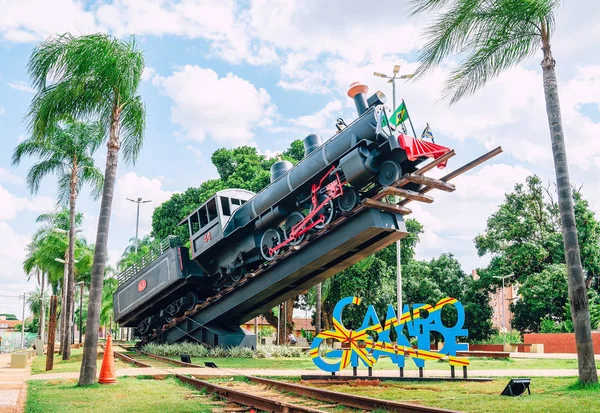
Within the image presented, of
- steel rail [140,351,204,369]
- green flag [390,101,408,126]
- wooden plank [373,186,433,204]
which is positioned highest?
green flag [390,101,408,126]

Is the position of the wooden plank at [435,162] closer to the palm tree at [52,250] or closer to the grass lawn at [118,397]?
the grass lawn at [118,397]

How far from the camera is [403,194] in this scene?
47.8ft

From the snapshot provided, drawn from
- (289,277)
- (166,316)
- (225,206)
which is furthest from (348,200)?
(166,316)

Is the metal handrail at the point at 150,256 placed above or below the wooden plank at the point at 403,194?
below

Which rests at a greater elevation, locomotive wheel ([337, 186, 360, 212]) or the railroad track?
locomotive wheel ([337, 186, 360, 212])

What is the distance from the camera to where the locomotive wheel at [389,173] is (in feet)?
47.9

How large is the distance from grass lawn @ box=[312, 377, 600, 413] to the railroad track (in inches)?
32.9

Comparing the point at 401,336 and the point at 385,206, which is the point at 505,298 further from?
the point at 401,336

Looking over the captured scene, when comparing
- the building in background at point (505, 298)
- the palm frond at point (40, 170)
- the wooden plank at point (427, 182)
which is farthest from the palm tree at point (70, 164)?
the building in background at point (505, 298)

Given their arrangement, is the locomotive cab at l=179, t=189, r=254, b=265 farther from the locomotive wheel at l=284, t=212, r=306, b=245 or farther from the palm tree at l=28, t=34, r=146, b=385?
the palm tree at l=28, t=34, r=146, b=385

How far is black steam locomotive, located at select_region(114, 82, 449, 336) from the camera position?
48.8 feet

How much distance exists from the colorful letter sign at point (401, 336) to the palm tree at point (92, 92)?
15.9ft

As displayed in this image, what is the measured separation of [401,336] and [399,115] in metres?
6.59

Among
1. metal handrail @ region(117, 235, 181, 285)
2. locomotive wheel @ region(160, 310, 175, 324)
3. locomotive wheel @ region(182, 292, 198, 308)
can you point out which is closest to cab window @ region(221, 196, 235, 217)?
metal handrail @ region(117, 235, 181, 285)
